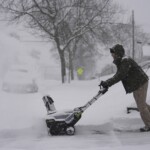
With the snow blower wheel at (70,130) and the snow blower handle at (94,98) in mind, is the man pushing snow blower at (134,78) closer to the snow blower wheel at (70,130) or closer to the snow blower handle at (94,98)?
the snow blower handle at (94,98)

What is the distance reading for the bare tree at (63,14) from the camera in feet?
83.9

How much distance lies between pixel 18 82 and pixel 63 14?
9.49 metres

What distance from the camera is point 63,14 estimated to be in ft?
86.3

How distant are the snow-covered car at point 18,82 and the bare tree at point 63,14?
682 centimetres

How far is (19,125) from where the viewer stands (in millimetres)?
7688

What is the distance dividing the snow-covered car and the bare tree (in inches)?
269

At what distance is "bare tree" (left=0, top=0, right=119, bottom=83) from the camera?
25562 millimetres

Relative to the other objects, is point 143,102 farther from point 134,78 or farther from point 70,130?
point 70,130

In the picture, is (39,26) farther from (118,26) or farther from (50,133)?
(50,133)

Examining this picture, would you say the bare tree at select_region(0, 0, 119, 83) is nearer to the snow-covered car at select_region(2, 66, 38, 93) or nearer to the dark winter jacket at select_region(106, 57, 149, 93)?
the snow-covered car at select_region(2, 66, 38, 93)

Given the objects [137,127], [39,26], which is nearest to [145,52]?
[39,26]

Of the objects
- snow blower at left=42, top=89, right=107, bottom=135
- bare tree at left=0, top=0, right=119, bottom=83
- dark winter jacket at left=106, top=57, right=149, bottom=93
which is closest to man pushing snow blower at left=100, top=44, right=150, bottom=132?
dark winter jacket at left=106, top=57, right=149, bottom=93

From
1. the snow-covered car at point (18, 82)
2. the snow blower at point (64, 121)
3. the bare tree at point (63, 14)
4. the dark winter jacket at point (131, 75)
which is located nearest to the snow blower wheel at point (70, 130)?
the snow blower at point (64, 121)

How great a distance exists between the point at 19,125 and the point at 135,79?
8.03 feet
